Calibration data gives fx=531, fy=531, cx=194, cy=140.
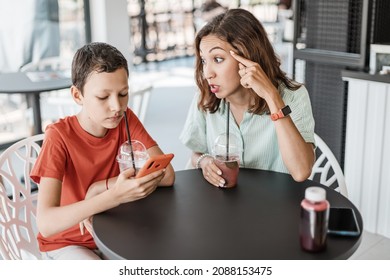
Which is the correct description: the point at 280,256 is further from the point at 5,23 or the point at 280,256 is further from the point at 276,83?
the point at 5,23

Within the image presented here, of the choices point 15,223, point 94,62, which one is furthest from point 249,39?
point 15,223

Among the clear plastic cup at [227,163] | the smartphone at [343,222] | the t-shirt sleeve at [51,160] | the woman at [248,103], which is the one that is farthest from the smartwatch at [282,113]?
the t-shirt sleeve at [51,160]

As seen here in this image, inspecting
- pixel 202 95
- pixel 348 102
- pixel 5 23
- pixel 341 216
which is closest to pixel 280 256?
pixel 341 216

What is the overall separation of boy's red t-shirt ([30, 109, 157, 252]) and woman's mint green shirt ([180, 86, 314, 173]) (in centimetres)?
40

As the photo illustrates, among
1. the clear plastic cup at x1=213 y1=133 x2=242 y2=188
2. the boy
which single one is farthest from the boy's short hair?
the clear plastic cup at x1=213 y1=133 x2=242 y2=188

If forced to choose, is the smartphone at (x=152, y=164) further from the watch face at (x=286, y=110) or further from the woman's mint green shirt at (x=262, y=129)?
the woman's mint green shirt at (x=262, y=129)

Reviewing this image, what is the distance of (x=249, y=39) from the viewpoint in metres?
1.78

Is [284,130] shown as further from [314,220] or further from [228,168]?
[314,220]

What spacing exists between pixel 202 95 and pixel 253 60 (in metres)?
0.27

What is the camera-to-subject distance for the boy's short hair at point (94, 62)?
1544 mm

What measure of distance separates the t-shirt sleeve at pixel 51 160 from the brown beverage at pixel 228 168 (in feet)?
1.53

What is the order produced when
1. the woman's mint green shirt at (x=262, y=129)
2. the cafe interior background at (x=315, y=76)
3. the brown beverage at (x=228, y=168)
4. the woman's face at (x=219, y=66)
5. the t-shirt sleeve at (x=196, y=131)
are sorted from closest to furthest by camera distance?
the brown beverage at (x=228, y=168), the woman's face at (x=219, y=66), the woman's mint green shirt at (x=262, y=129), the t-shirt sleeve at (x=196, y=131), the cafe interior background at (x=315, y=76)
